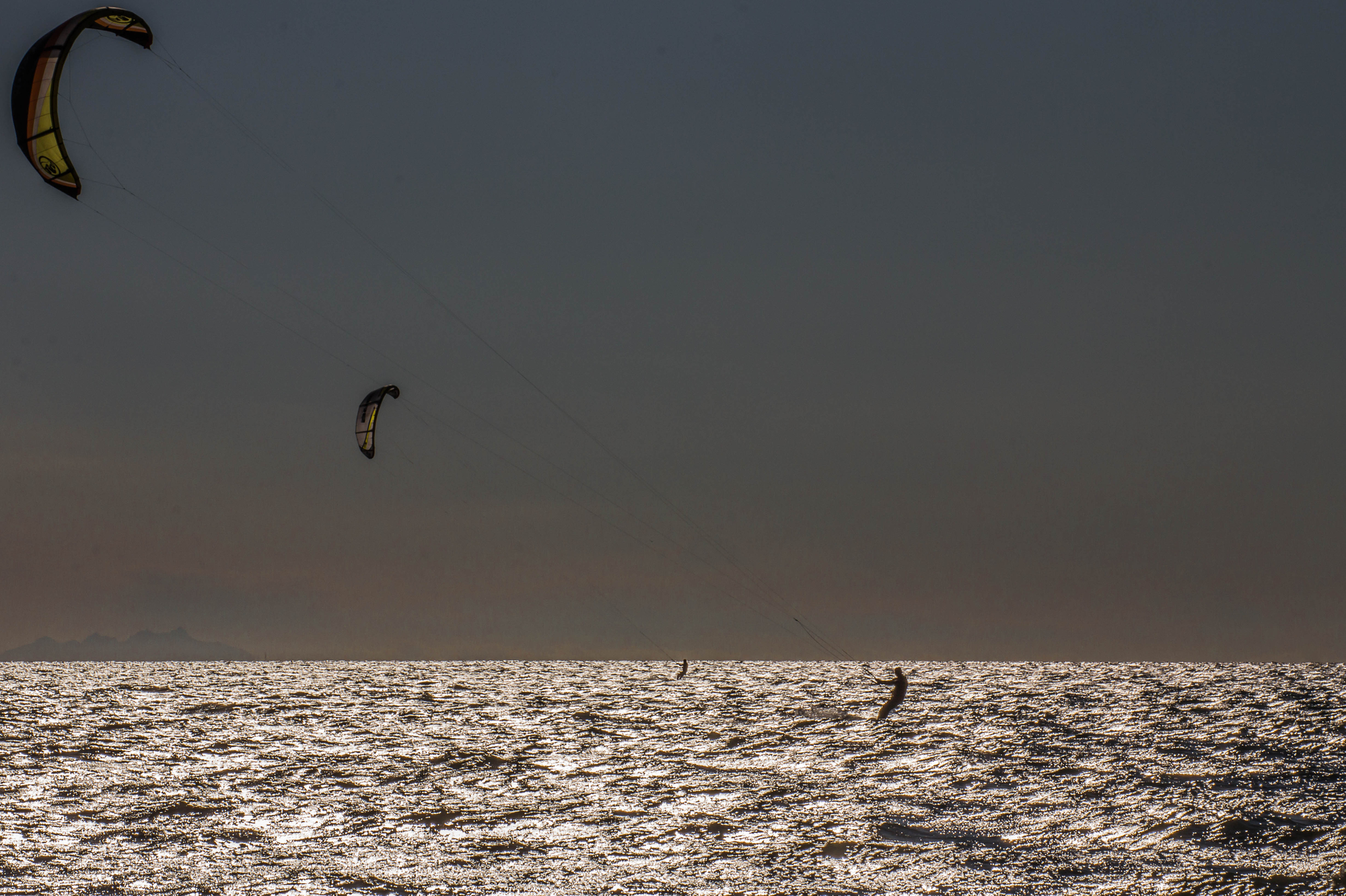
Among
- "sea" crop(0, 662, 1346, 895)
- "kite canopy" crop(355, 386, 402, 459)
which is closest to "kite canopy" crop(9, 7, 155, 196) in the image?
"sea" crop(0, 662, 1346, 895)

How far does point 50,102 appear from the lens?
21.8m

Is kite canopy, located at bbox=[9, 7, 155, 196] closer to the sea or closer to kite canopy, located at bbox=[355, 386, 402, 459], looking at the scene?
the sea

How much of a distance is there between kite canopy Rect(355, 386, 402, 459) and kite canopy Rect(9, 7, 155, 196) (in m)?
16.5

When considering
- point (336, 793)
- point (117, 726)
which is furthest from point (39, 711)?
point (336, 793)

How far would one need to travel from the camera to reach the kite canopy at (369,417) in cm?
3781

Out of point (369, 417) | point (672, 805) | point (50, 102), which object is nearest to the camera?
point (50, 102)

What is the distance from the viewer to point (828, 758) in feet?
112

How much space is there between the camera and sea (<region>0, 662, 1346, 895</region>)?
58.3 ft

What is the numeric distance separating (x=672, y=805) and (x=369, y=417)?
60.1 feet

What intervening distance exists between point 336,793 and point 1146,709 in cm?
4832

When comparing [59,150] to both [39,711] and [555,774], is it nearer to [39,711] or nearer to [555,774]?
[555,774]

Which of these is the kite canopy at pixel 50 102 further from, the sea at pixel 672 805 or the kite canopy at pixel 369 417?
the kite canopy at pixel 369 417

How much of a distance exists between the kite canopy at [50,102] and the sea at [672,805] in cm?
1193

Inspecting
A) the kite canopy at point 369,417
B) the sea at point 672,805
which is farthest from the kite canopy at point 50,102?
the kite canopy at point 369,417
